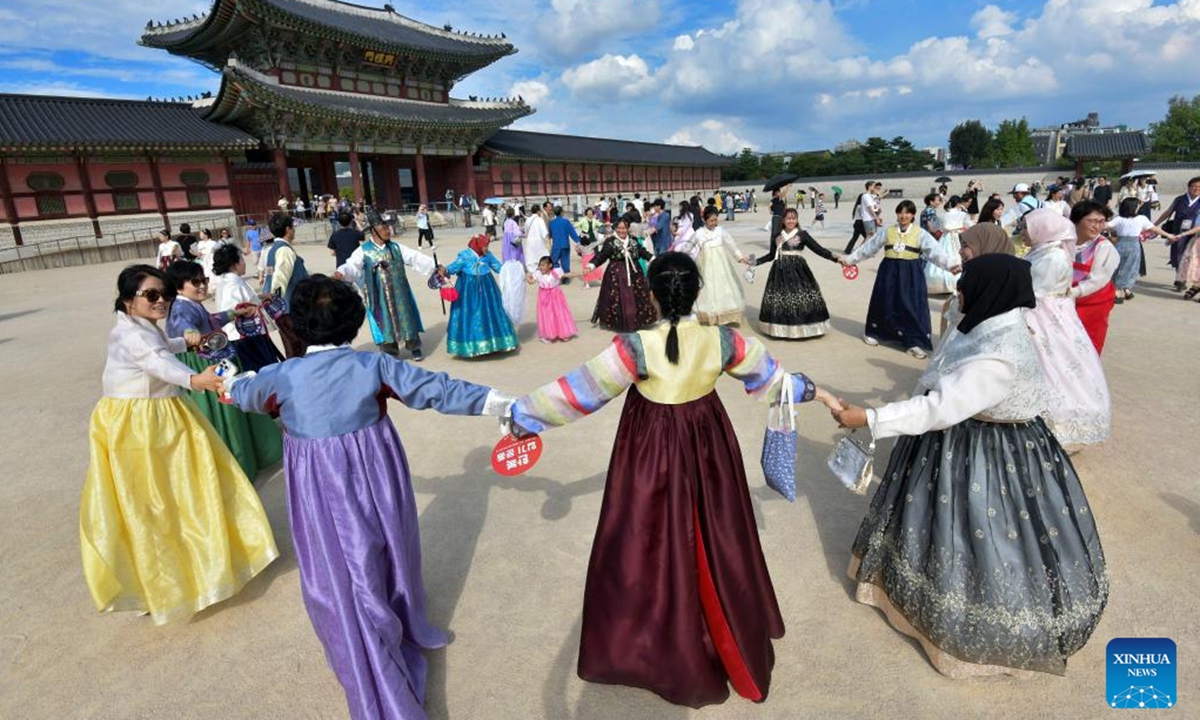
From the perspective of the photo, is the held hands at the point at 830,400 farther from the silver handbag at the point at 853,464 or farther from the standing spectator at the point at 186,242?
the standing spectator at the point at 186,242

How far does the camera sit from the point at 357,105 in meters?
25.4

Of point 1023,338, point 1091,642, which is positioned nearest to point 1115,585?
point 1091,642

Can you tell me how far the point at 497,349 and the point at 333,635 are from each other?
5.19 metres

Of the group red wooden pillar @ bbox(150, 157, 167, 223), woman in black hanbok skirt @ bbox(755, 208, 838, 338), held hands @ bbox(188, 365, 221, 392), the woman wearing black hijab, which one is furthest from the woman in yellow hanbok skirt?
red wooden pillar @ bbox(150, 157, 167, 223)

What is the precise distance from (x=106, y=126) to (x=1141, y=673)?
26.1m

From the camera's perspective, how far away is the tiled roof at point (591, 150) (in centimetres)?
3241

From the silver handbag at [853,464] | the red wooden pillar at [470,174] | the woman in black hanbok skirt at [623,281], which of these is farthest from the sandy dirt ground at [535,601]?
the red wooden pillar at [470,174]

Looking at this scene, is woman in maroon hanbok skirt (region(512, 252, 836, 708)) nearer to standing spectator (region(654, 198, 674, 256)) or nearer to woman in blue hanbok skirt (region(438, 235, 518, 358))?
woman in blue hanbok skirt (region(438, 235, 518, 358))

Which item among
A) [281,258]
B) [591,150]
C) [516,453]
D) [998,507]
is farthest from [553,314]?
[591,150]

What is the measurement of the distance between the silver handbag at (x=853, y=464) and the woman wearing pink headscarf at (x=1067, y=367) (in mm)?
2278

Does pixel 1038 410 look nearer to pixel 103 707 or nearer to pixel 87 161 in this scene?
pixel 103 707

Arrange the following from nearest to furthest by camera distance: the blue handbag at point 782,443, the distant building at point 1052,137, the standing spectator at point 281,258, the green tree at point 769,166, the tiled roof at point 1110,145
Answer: the blue handbag at point 782,443, the standing spectator at point 281,258, the tiled roof at point 1110,145, the green tree at point 769,166, the distant building at point 1052,137

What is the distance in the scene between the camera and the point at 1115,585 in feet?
9.41

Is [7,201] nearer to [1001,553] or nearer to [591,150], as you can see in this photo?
[1001,553]
